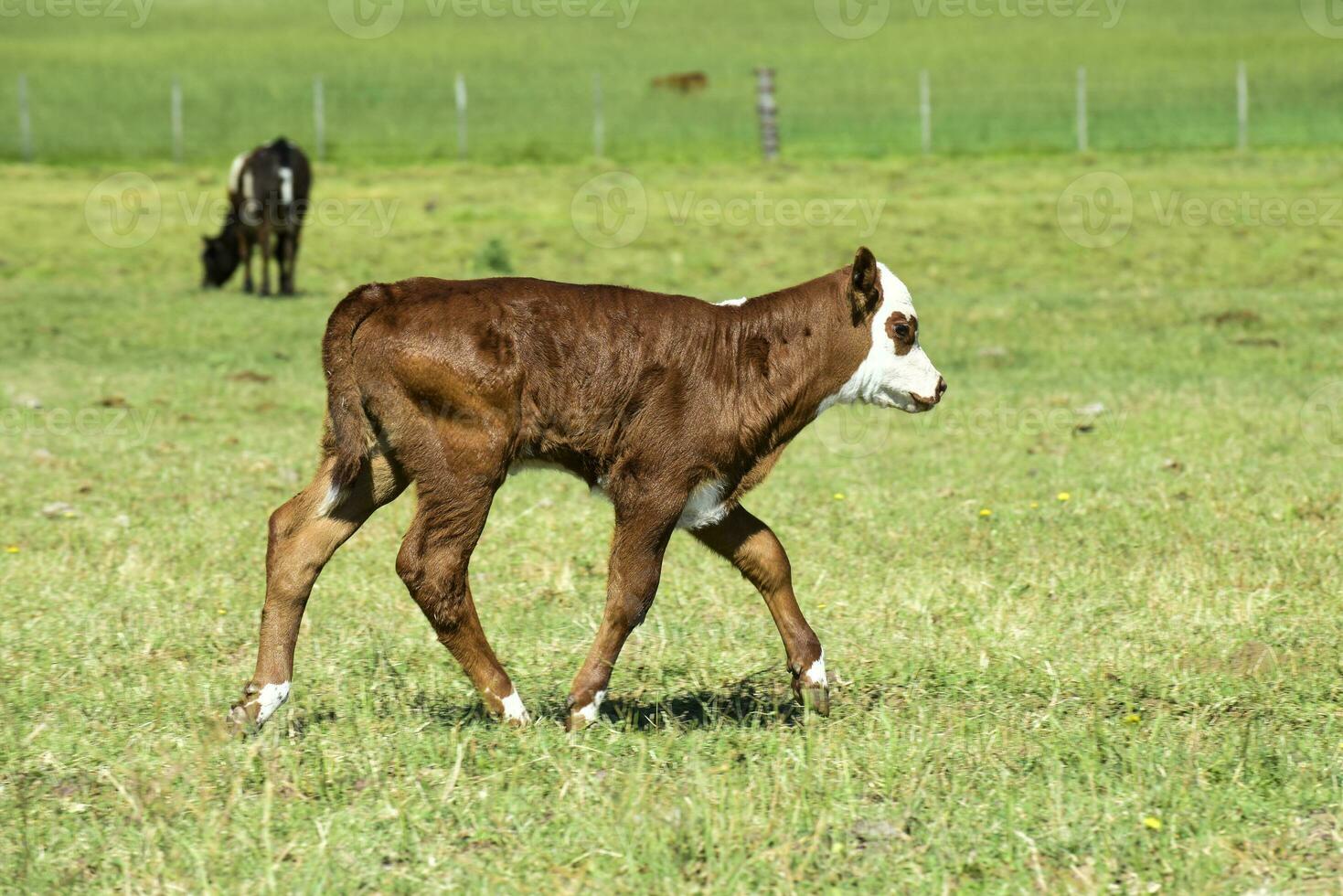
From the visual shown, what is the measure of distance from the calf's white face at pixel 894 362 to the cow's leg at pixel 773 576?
1.72 ft

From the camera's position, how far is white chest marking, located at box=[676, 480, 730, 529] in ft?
18.2

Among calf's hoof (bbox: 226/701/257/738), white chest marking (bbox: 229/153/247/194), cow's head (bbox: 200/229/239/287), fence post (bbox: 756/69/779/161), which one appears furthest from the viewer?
fence post (bbox: 756/69/779/161)

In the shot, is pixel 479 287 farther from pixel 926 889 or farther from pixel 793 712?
pixel 926 889

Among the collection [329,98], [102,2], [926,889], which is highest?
[102,2]

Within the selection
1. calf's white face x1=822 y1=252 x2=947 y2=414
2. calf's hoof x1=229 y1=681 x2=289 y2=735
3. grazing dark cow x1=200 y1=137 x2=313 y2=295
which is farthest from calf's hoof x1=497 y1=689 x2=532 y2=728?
grazing dark cow x1=200 y1=137 x2=313 y2=295

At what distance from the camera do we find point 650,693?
19.4 ft

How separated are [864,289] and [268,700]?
2.46 metres

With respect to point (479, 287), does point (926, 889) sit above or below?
below

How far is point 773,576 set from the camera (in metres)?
5.87

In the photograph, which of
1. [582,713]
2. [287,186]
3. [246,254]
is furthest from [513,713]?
[246,254]

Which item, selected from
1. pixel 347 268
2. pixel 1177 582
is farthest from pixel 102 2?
pixel 1177 582

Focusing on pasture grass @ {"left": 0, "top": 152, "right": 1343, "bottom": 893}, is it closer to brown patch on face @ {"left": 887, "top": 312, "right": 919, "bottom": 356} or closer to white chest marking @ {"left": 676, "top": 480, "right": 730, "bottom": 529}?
white chest marking @ {"left": 676, "top": 480, "right": 730, "bottom": 529}

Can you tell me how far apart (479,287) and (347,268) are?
16416mm

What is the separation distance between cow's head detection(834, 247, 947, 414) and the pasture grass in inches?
41.8
